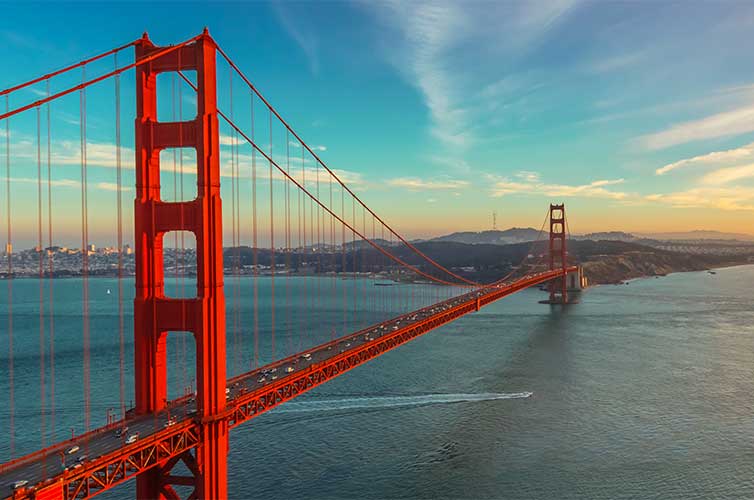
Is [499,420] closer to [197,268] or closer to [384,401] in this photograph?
[384,401]

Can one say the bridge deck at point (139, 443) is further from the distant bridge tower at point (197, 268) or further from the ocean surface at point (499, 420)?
the ocean surface at point (499, 420)

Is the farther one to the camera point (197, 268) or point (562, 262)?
point (562, 262)

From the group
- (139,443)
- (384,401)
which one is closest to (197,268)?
(139,443)

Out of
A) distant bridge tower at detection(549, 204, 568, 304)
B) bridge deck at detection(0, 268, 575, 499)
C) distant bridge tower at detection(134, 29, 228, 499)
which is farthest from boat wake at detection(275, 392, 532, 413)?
distant bridge tower at detection(549, 204, 568, 304)

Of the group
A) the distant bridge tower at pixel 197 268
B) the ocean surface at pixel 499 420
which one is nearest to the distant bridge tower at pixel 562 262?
the ocean surface at pixel 499 420

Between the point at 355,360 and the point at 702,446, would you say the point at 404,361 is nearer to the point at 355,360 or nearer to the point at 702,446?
the point at 355,360

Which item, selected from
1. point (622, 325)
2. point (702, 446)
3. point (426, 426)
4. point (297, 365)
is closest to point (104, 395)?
point (297, 365)

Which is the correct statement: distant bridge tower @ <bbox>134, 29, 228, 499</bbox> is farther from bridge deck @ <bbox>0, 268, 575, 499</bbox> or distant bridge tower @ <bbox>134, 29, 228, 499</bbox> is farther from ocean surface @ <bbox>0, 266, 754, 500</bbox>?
ocean surface @ <bbox>0, 266, 754, 500</bbox>
